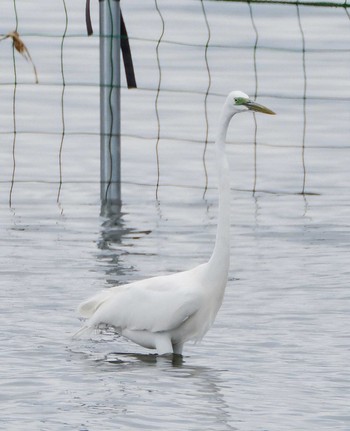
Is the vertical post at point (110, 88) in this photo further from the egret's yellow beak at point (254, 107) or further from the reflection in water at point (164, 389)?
the reflection in water at point (164, 389)

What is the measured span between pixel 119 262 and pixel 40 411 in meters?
3.71

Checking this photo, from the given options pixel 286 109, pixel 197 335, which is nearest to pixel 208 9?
pixel 286 109

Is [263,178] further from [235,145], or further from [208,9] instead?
[208,9]

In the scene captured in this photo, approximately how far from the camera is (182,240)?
13.4 meters

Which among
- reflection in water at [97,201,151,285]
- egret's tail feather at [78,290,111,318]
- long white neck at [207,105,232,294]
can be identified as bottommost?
reflection in water at [97,201,151,285]

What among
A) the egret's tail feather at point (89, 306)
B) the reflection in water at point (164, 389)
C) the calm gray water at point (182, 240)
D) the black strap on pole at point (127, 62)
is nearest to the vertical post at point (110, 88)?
the black strap on pole at point (127, 62)

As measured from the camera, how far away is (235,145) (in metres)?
17.9

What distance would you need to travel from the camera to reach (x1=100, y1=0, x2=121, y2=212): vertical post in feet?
45.4

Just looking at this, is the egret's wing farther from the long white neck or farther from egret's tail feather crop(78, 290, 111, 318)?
the long white neck

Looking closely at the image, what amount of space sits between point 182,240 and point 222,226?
10.7 ft

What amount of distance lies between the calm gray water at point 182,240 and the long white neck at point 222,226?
405 mm

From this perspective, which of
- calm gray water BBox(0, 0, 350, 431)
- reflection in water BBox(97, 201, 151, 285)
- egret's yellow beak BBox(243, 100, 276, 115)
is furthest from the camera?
reflection in water BBox(97, 201, 151, 285)

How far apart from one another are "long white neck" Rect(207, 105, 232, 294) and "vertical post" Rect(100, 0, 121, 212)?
12.4 ft

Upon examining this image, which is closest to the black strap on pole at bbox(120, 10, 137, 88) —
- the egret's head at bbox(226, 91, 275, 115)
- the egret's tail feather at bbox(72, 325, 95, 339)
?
the egret's head at bbox(226, 91, 275, 115)
